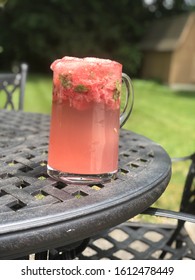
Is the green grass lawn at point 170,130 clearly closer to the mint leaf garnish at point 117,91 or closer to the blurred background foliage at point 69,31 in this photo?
the mint leaf garnish at point 117,91

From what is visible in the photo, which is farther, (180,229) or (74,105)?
→ (180,229)

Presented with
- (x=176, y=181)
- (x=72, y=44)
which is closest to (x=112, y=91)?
(x=176, y=181)

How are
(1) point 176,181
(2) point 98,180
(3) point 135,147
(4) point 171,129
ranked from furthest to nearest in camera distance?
1. (4) point 171,129
2. (1) point 176,181
3. (3) point 135,147
4. (2) point 98,180

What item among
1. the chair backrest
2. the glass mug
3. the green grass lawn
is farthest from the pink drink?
the green grass lawn

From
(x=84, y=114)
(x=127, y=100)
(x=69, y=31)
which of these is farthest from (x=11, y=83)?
(x=69, y=31)

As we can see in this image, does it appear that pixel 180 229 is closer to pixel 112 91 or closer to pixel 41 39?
pixel 112 91

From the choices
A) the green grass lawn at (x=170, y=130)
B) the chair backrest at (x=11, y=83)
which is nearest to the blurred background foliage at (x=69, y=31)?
the green grass lawn at (x=170, y=130)

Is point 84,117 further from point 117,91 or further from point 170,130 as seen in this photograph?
point 170,130
